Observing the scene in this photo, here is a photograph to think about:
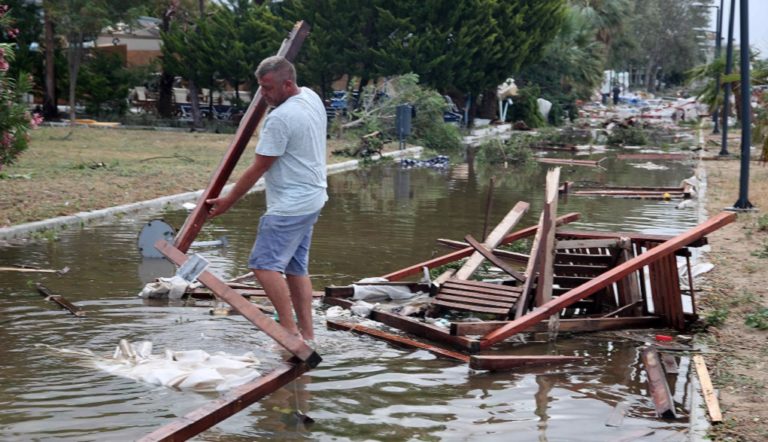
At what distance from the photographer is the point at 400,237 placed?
13.4 meters

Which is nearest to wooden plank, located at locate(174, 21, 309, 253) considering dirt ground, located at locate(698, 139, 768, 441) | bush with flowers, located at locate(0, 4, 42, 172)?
dirt ground, located at locate(698, 139, 768, 441)

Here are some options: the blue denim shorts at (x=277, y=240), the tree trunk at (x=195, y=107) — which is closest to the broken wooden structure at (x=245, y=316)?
the blue denim shorts at (x=277, y=240)

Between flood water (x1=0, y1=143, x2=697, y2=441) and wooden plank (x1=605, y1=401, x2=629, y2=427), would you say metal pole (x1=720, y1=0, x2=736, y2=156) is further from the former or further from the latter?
wooden plank (x1=605, y1=401, x2=629, y2=427)

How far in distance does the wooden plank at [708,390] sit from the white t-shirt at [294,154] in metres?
2.58

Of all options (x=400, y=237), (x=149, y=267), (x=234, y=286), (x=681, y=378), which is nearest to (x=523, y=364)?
(x=681, y=378)

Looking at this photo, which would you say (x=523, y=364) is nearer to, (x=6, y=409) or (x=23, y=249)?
(x=6, y=409)

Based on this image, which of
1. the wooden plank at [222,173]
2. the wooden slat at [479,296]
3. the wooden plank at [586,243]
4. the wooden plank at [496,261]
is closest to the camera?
the wooden plank at [222,173]

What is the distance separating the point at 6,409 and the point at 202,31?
33191 millimetres

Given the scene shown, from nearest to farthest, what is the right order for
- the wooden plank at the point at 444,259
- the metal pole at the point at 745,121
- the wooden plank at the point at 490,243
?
1. the wooden plank at the point at 490,243
2. the wooden plank at the point at 444,259
3. the metal pole at the point at 745,121

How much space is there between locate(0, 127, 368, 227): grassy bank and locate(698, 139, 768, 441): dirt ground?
7960 mm

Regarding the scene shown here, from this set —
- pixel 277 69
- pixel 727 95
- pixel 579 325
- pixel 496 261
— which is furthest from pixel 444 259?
pixel 727 95

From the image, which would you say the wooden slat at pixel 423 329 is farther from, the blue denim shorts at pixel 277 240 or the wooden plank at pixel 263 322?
the wooden plank at pixel 263 322

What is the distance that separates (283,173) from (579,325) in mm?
2648

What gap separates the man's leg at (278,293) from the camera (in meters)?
7.01
